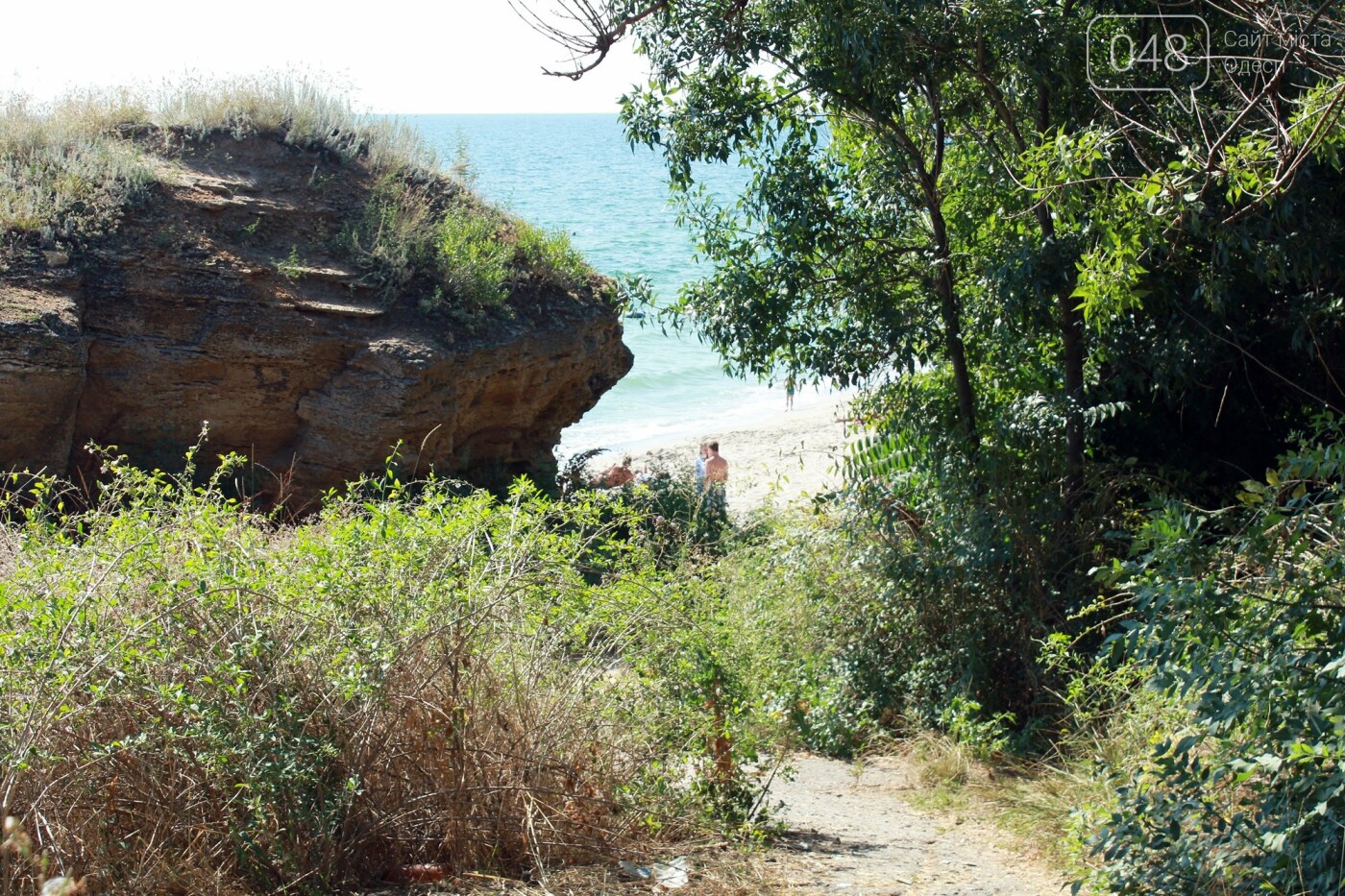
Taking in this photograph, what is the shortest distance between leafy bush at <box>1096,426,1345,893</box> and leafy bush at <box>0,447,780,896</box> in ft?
5.62

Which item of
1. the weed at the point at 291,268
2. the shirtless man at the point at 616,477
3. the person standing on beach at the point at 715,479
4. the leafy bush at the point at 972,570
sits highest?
the weed at the point at 291,268

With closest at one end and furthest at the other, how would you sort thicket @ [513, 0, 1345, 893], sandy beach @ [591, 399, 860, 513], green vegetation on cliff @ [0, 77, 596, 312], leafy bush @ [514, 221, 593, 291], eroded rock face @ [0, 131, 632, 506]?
thicket @ [513, 0, 1345, 893] → eroded rock face @ [0, 131, 632, 506] → green vegetation on cliff @ [0, 77, 596, 312] → leafy bush @ [514, 221, 593, 291] → sandy beach @ [591, 399, 860, 513]

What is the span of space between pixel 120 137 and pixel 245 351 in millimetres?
3541

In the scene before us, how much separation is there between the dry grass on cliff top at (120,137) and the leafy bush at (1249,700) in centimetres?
1083

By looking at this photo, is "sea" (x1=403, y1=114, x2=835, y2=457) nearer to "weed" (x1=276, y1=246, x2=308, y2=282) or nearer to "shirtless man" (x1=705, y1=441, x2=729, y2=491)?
"shirtless man" (x1=705, y1=441, x2=729, y2=491)

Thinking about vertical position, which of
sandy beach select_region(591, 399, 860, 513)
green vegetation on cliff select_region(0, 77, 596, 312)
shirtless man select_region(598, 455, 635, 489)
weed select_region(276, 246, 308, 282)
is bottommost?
sandy beach select_region(591, 399, 860, 513)

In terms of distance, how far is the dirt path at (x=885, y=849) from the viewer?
476 cm

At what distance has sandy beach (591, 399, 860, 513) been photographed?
19.8 meters

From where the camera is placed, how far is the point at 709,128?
7934 millimetres

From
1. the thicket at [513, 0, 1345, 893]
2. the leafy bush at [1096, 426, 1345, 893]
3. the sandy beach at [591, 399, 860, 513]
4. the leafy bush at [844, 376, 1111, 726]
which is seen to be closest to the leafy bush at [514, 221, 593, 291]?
the sandy beach at [591, 399, 860, 513]

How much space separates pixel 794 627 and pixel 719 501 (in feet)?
16.4

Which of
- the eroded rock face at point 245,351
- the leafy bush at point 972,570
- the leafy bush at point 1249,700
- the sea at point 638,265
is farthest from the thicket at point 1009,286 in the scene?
the eroded rock face at point 245,351

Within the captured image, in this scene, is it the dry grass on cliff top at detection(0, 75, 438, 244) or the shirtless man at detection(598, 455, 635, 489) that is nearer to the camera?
the dry grass on cliff top at detection(0, 75, 438, 244)

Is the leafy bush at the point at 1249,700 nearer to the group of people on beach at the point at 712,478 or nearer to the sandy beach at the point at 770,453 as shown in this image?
the group of people on beach at the point at 712,478
